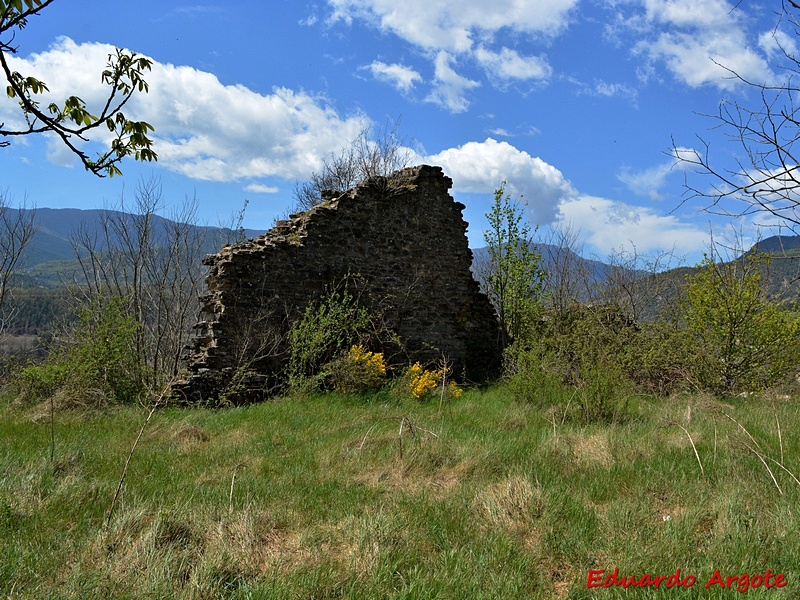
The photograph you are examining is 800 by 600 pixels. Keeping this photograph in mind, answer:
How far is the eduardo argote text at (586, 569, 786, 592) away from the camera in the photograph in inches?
106

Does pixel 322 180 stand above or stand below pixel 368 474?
above

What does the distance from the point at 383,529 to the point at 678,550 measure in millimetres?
1726

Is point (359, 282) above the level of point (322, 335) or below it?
above

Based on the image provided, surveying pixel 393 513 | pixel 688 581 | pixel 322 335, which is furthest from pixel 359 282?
pixel 688 581

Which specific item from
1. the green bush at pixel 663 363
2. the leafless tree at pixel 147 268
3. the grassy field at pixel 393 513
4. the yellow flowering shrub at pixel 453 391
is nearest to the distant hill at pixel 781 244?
the grassy field at pixel 393 513

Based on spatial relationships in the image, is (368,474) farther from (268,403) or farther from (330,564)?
(268,403)

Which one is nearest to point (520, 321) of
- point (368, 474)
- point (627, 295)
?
point (627, 295)

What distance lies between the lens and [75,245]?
17.6m

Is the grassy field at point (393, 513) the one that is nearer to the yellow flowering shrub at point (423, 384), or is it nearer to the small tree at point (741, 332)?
the yellow flowering shrub at point (423, 384)

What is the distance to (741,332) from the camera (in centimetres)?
944

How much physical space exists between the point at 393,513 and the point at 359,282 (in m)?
7.34

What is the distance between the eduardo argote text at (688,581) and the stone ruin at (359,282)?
7.04 meters

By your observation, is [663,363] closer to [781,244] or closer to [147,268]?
[781,244]

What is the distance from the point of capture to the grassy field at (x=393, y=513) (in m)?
2.76
